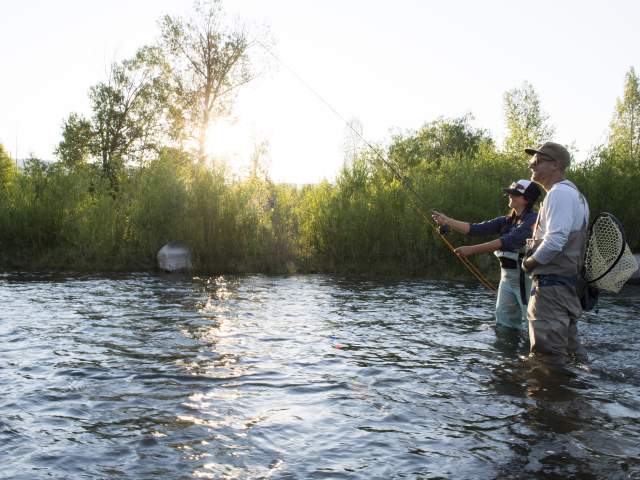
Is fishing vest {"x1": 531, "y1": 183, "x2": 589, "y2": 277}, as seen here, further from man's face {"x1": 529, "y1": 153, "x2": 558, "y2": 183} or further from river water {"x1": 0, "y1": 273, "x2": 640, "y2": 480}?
river water {"x1": 0, "y1": 273, "x2": 640, "y2": 480}

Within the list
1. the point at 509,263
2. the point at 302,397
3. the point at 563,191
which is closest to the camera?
the point at 563,191

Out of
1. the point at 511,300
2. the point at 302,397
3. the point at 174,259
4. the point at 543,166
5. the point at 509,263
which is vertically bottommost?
the point at 302,397

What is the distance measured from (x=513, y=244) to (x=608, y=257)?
161 centimetres

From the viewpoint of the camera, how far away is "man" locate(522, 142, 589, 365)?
20.3 ft

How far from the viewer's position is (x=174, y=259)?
61.0 feet

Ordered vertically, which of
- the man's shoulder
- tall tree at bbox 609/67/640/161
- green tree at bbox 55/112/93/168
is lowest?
the man's shoulder

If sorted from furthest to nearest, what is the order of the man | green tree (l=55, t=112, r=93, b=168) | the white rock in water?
green tree (l=55, t=112, r=93, b=168), the white rock in water, the man

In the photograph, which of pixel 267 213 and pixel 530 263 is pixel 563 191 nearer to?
pixel 530 263

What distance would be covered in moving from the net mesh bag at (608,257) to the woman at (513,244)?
4.46 feet

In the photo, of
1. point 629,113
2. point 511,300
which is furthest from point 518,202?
point 629,113

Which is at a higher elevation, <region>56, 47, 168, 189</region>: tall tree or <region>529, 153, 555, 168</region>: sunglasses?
<region>56, 47, 168, 189</region>: tall tree

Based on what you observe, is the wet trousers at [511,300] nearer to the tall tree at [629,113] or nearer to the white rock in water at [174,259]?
the white rock in water at [174,259]

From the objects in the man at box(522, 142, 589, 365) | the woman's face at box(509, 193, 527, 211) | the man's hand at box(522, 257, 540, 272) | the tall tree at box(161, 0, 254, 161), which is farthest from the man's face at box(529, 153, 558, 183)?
Answer: the tall tree at box(161, 0, 254, 161)

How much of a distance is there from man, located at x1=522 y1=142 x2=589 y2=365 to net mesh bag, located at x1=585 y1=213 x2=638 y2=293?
226mm
